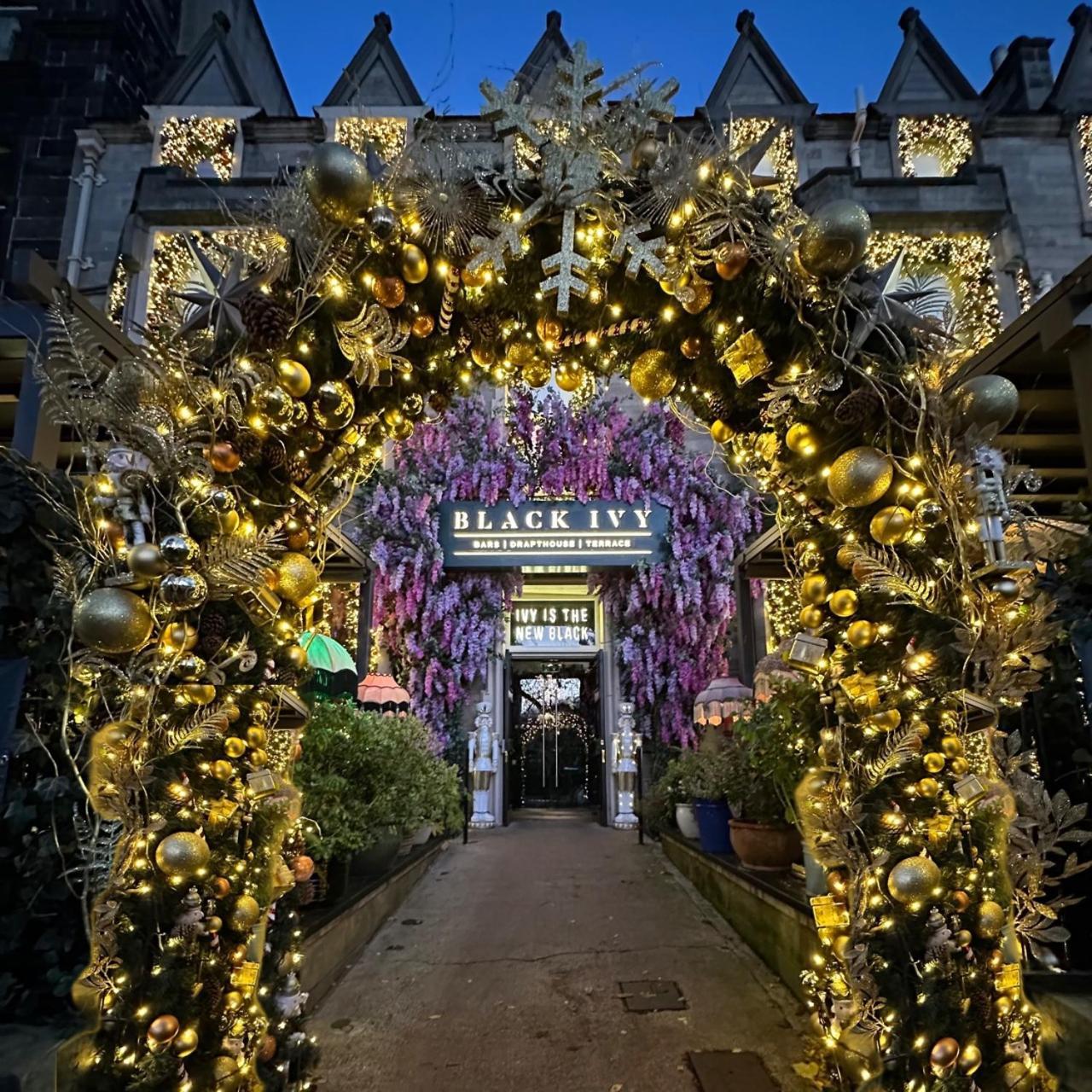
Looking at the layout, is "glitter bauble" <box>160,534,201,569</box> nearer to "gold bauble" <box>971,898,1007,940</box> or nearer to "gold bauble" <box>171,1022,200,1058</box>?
"gold bauble" <box>171,1022,200,1058</box>

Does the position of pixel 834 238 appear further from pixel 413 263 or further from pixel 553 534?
pixel 553 534

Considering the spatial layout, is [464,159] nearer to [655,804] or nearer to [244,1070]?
[244,1070]

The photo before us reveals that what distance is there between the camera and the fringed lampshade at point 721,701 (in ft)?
22.1

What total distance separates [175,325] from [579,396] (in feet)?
25.5

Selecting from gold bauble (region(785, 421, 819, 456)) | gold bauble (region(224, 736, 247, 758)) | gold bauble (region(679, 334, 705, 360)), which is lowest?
gold bauble (region(224, 736, 247, 758))

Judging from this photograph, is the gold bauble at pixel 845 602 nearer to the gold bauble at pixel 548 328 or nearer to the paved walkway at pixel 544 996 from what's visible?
the gold bauble at pixel 548 328

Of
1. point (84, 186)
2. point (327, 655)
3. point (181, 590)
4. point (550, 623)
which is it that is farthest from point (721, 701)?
point (84, 186)

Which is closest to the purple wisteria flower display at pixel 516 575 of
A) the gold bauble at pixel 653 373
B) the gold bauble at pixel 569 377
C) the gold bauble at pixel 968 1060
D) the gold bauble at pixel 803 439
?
the gold bauble at pixel 569 377

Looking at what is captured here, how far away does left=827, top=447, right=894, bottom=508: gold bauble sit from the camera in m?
1.95

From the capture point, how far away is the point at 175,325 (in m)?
Result: 2.02

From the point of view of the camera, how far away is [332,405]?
214 centimetres

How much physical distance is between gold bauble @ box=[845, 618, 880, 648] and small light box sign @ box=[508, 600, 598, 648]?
27.1 feet

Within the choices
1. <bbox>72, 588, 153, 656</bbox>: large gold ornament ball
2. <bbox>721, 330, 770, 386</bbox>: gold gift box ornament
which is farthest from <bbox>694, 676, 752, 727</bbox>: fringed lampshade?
<bbox>72, 588, 153, 656</bbox>: large gold ornament ball

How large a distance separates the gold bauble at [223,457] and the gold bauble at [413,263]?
0.73 meters
